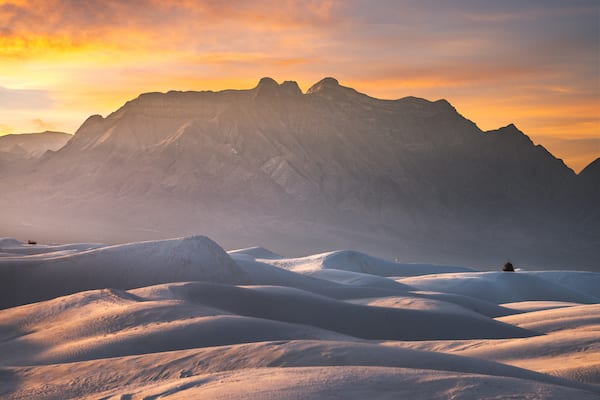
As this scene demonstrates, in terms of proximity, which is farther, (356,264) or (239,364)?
(356,264)

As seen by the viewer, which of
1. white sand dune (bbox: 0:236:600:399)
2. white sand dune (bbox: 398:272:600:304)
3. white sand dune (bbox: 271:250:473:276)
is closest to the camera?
white sand dune (bbox: 0:236:600:399)

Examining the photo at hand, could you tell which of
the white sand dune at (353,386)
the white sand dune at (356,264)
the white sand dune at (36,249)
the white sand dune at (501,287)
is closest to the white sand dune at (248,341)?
the white sand dune at (353,386)

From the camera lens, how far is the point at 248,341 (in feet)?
52.9

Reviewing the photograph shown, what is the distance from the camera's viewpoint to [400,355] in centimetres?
→ 1266

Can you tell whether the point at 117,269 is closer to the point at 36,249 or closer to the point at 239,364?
the point at 36,249

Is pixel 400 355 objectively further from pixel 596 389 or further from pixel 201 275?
pixel 201 275

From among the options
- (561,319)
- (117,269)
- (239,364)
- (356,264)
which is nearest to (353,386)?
(239,364)

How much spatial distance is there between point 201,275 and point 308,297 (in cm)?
1173

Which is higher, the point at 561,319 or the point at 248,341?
the point at 248,341

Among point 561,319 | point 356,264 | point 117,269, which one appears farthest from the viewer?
point 356,264

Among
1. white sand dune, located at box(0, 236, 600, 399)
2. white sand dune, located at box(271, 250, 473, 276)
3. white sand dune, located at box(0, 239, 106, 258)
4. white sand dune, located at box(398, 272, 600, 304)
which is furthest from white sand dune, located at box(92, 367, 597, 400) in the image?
white sand dune, located at box(271, 250, 473, 276)

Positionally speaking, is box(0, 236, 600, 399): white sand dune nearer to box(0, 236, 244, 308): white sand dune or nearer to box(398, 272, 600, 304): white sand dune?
box(0, 236, 244, 308): white sand dune

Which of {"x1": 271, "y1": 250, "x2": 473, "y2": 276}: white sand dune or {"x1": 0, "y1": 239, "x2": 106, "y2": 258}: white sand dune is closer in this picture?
{"x1": 0, "y1": 239, "x2": 106, "y2": 258}: white sand dune

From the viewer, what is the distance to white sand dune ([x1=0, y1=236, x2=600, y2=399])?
32.4 ft
